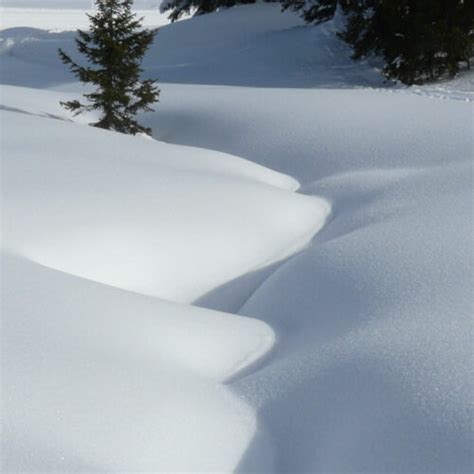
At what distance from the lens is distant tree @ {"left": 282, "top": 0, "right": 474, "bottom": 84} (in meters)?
11.3

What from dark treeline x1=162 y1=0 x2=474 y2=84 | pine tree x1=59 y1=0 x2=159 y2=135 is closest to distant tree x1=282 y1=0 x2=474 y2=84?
dark treeline x1=162 y1=0 x2=474 y2=84

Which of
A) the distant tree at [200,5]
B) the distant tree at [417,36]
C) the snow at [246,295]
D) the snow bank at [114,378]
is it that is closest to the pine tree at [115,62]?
the snow at [246,295]

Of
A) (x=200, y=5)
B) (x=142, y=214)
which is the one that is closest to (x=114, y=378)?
(x=142, y=214)

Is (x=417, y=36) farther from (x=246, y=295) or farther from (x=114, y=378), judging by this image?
(x=114, y=378)

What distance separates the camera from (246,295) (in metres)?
4.76

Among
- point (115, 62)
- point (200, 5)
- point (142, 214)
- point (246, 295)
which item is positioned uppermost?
point (200, 5)

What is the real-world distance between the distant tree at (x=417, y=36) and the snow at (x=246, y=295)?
3.21m

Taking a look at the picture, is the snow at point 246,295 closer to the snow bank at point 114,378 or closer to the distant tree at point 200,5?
the snow bank at point 114,378

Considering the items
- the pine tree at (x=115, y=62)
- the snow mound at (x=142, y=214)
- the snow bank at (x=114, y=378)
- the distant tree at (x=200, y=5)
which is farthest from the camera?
the distant tree at (x=200, y=5)

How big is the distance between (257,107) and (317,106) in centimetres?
74

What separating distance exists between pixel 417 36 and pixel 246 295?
785 cm

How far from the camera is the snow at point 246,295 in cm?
293

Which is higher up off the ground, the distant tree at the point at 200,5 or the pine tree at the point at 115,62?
the distant tree at the point at 200,5

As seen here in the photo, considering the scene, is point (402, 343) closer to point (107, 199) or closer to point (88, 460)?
point (88, 460)
